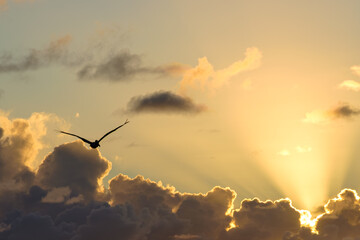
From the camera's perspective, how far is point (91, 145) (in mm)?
144375
